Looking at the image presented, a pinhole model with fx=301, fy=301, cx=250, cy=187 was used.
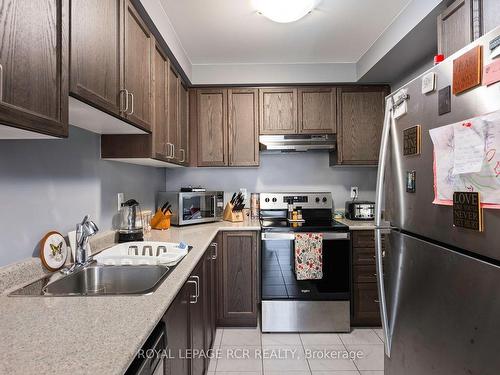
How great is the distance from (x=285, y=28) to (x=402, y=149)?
1394 millimetres

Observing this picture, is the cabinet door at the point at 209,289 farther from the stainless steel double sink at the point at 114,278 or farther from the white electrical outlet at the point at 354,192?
the white electrical outlet at the point at 354,192

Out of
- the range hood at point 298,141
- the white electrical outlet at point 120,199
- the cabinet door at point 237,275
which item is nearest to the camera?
the white electrical outlet at point 120,199

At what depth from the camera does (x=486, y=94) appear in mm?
882

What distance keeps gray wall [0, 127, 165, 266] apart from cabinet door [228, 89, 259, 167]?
3.72ft

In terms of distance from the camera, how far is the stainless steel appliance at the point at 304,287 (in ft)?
8.13

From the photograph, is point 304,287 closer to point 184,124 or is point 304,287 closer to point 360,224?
point 360,224

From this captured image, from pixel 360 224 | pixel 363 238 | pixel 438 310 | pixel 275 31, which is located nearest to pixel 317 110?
pixel 275 31

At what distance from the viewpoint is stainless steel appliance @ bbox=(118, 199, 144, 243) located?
6.43 ft

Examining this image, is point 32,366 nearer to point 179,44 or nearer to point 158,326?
point 158,326

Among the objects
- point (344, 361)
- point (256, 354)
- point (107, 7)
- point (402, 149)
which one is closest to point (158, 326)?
Result: point (402, 149)

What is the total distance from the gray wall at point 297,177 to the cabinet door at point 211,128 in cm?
30

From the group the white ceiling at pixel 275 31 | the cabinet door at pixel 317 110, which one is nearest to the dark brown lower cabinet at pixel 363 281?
the cabinet door at pixel 317 110

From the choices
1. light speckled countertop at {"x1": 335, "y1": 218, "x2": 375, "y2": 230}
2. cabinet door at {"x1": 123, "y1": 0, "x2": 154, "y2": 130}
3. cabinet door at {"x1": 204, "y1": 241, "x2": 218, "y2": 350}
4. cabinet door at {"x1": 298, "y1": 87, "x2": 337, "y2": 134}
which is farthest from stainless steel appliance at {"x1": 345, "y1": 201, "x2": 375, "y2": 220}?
cabinet door at {"x1": 123, "y1": 0, "x2": 154, "y2": 130}

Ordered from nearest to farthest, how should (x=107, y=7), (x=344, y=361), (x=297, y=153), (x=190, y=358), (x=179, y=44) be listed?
(x=107, y=7) → (x=190, y=358) → (x=344, y=361) → (x=179, y=44) → (x=297, y=153)
